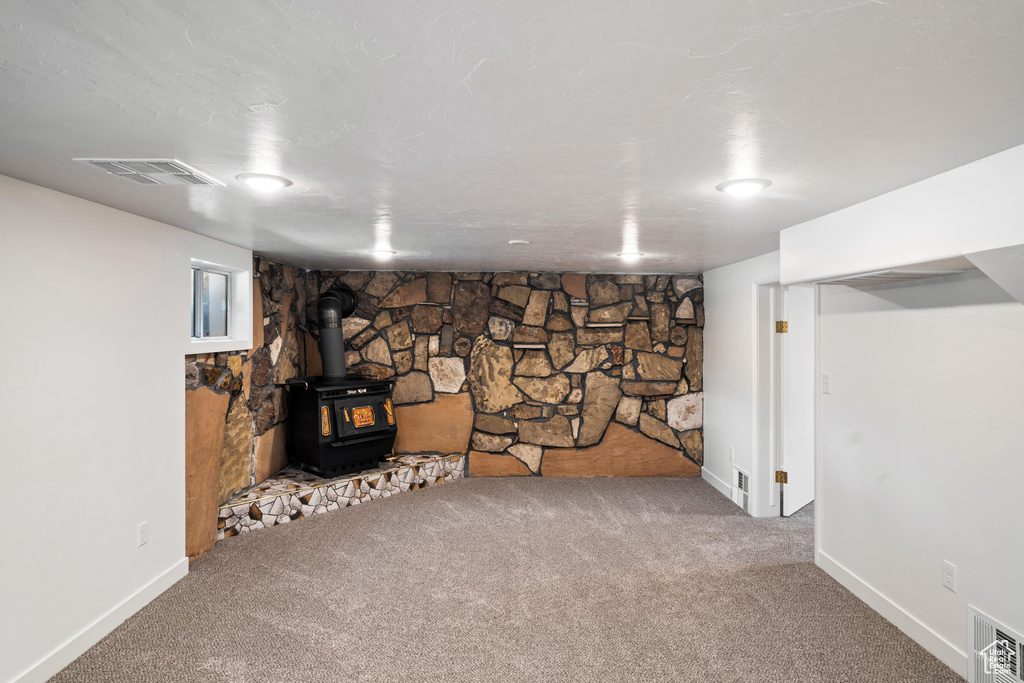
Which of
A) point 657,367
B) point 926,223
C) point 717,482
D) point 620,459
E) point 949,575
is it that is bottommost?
point 717,482

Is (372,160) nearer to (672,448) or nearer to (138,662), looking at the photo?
(138,662)

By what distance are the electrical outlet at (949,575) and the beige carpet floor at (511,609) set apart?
33cm

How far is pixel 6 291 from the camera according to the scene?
6.76ft

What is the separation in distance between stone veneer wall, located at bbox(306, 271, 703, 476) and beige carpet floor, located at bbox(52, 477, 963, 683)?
4.01ft

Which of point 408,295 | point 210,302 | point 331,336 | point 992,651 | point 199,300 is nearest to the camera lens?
point 992,651

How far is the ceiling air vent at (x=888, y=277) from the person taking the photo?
86.9 inches

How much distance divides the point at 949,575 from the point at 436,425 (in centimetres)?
394

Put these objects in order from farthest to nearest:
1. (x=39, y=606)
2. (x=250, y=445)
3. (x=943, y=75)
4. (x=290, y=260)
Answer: (x=290, y=260) < (x=250, y=445) < (x=39, y=606) < (x=943, y=75)

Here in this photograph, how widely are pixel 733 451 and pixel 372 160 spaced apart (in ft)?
13.0

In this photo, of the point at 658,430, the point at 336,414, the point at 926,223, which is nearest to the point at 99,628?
the point at 336,414

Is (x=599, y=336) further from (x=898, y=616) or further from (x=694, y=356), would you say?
(x=898, y=616)

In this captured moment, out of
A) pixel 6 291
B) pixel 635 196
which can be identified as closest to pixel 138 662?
pixel 6 291

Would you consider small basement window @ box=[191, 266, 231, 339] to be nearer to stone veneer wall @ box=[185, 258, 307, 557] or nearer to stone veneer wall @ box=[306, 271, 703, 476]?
stone veneer wall @ box=[185, 258, 307, 557]

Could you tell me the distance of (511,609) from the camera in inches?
110
